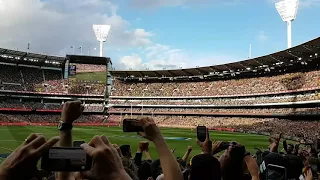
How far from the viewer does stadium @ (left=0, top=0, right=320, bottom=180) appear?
59.7 m

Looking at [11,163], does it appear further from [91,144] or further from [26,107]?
[26,107]

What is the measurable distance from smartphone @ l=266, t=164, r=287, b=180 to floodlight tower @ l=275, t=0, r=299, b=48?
210 feet

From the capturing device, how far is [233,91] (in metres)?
79.4

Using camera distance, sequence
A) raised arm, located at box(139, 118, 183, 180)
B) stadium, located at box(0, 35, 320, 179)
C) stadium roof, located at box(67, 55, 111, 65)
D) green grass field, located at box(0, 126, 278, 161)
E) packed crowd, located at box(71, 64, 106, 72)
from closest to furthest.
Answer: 1. raised arm, located at box(139, 118, 183, 180)
2. green grass field, located at box(0, 126, 278, 161)
3. stadium, located at box(0, 35, 320, 179)
4. stadium roof, located at box(67, 55, 111, 65)
5. packed crowd, located at box(71, 64, 106, 72)

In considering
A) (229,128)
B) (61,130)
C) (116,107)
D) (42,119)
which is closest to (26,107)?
(42,119)

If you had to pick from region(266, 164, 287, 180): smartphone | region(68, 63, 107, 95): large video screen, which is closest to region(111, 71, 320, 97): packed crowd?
region(68, 63, 107, 95): large video screen

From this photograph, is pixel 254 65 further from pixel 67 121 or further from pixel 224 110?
pixel 67 121

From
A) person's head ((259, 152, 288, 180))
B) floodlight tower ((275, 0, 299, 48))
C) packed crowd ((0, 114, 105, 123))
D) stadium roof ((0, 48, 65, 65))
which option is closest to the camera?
person's head ((259, 152, 288, 180))

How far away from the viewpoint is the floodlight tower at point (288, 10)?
209ft

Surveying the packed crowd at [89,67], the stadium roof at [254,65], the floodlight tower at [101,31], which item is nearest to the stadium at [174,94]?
the packed crowd at [89,67]

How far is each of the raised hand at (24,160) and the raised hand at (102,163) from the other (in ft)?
0.92

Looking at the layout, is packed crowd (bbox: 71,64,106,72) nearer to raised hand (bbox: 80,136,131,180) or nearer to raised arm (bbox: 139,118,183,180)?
raised arm (bbox: 139,118,183,180)

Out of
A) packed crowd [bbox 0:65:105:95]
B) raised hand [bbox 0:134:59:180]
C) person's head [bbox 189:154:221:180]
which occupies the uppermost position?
packed crowd [bbox 0:65:105:95]

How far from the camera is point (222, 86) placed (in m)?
84.8
